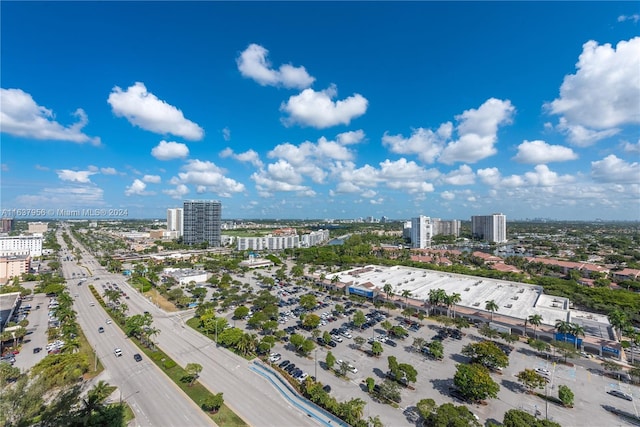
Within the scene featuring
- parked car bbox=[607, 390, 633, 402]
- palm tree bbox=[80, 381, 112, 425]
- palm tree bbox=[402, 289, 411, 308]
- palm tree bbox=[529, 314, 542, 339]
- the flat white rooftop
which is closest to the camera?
palm tree bbox=[80, 381, 112, 425]

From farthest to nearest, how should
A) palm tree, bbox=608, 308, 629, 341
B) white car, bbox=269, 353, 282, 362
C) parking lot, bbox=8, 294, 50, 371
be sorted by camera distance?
palm tree, bbox=608, 308, 629, 341, parking lot, bbox=8, 294, 50, 371, white car, bbox=269, 353, 282, 362

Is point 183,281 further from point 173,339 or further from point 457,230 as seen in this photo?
point 457,230

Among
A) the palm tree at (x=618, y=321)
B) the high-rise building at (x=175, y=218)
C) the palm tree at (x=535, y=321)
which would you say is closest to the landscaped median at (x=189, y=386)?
the palm tree at (x=535, y=321)

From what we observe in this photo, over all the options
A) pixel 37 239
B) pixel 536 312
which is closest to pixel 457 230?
pixel 536 312

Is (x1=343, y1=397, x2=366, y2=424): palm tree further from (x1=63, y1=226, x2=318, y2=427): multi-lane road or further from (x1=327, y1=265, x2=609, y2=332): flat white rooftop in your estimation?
(x1=327, y1=265, x2=609, y2=332): flat white rooftop

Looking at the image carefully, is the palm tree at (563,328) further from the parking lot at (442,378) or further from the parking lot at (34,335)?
the parking lot at (34,335)

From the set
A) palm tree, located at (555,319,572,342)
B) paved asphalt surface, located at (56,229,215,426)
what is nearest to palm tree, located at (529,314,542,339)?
palm tree, located at (555,319,572,342)

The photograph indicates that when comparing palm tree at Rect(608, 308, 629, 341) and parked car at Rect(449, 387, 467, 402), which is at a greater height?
palm tree at Rect(608, 308, 629, 341)
